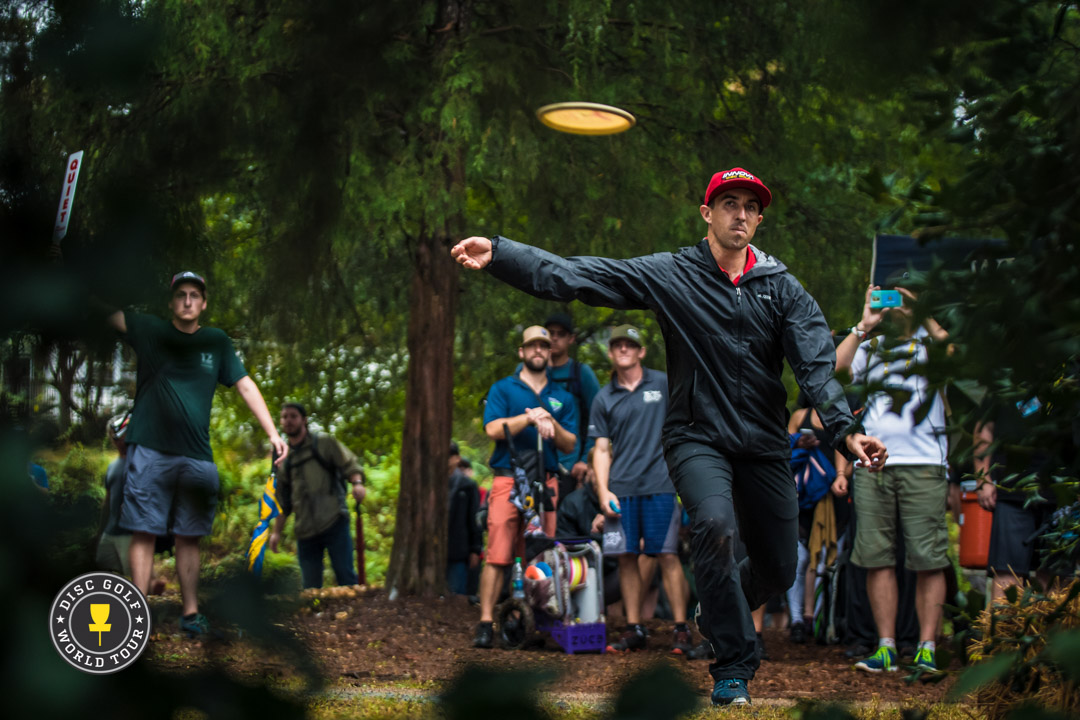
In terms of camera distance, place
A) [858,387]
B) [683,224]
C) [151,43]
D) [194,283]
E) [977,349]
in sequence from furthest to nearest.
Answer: [683,224] → [858,387] → [977,349] → [194,283] → [151,43]

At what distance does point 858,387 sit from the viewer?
210 cm

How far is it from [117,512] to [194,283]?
0.28 metres

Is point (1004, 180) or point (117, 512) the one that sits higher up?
point (1004, 180)

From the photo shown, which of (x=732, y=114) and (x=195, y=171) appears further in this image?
(x=732, y=114)

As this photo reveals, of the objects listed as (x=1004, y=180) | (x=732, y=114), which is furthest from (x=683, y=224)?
(x=1004, y=180)

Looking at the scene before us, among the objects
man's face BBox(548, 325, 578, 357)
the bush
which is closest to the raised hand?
the bush

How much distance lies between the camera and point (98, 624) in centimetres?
110

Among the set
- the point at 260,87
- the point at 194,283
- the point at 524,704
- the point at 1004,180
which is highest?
the point at 260,87

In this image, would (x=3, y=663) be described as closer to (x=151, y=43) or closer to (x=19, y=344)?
(x=19, y=344)

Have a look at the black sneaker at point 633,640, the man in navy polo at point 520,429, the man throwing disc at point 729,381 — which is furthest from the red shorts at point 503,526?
the man throwing disc at point 729,381

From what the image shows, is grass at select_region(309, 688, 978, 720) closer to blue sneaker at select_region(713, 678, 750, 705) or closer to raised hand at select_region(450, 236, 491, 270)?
raised hand at select_region(450, 236, 491, 270)

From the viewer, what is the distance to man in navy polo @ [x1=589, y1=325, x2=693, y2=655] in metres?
8.12

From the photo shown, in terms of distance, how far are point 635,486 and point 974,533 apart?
2.18m

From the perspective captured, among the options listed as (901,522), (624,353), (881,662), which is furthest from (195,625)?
(624,353)
